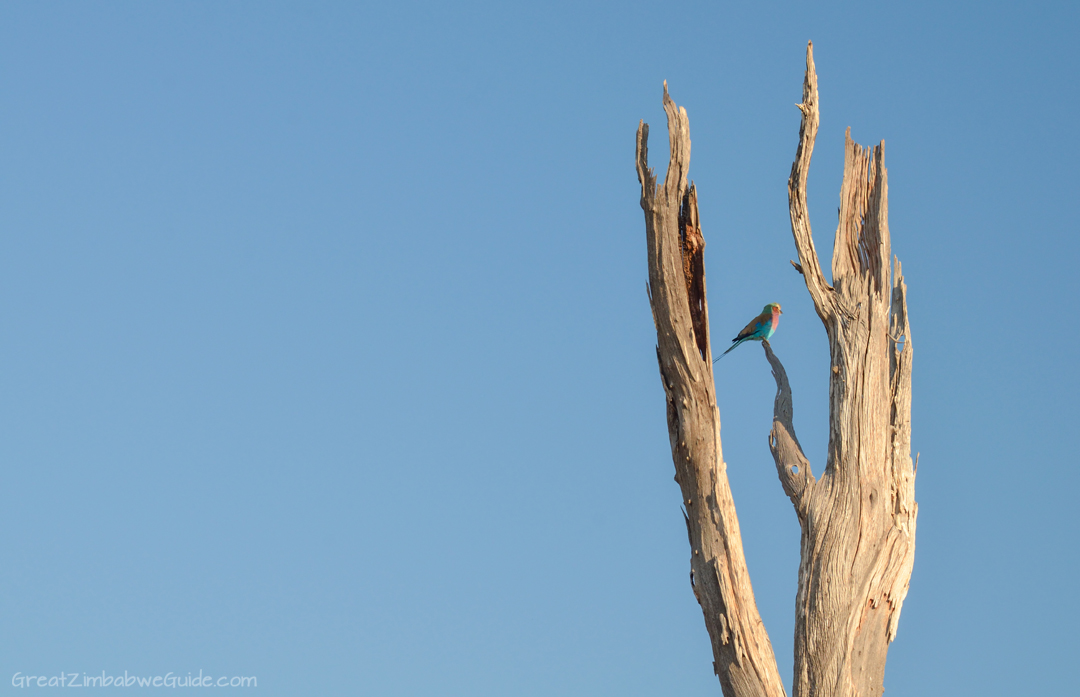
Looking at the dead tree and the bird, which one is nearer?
the dead tree

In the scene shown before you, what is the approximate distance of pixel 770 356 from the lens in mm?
9922

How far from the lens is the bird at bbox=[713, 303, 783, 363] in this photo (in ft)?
34.9

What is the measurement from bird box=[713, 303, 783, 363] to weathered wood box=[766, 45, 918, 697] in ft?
2.52

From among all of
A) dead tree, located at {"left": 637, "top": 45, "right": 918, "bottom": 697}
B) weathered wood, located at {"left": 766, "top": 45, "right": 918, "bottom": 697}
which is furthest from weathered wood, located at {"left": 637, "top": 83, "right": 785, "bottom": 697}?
weathered wood, located at {"left": 766, "top": 45, "right": 918, "bottom": 697}

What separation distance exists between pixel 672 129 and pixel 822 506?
3.16 m

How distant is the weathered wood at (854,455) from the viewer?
8719mm

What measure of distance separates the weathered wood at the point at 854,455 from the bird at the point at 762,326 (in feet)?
2.52

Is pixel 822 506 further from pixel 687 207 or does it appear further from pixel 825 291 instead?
pixel 687 207

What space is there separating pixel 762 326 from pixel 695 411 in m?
2.01

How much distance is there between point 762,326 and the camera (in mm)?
10664

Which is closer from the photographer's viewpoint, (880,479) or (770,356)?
(880,479)

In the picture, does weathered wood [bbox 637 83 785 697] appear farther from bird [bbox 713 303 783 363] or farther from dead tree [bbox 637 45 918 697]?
bird [bbox 713 303 783 363]

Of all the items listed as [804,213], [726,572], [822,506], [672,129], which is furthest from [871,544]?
[672,129]

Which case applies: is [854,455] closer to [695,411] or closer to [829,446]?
[829,446]
